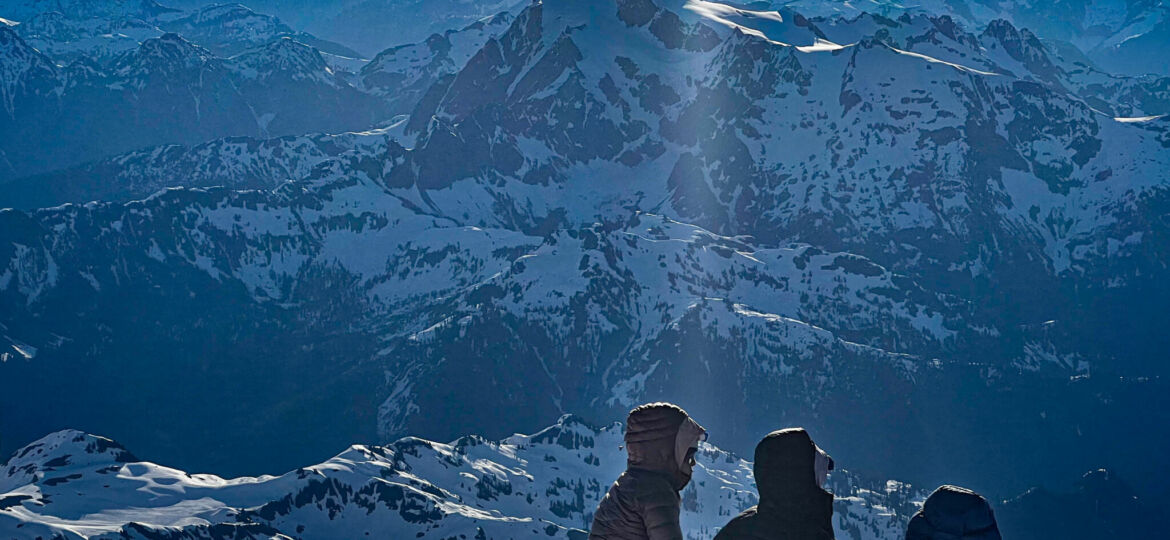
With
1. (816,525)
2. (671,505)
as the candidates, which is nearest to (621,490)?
(671,505)

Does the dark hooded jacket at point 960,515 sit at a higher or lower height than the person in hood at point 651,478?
lower

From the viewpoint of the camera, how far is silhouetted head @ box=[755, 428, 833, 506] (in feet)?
57.1

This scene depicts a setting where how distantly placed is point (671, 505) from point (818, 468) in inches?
119

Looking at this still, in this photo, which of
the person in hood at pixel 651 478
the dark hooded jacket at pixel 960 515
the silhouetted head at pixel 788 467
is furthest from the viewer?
the person in hood at pixel 651 478

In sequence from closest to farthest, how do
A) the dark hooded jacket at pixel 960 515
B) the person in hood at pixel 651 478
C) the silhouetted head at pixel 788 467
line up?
the dark hooded jacket at pixel 960 515, the silhouetted head at pixel 788 467, the person in hood at pixel 651 478

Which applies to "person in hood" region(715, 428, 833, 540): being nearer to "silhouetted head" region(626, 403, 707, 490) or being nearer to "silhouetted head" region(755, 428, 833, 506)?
"silhouetted head" region(755, 428, 833, 506)

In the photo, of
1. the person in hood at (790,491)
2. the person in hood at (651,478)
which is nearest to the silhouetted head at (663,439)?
the person in hood at (651,478)

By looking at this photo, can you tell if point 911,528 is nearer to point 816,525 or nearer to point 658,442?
point 816,525

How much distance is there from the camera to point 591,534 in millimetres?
20469

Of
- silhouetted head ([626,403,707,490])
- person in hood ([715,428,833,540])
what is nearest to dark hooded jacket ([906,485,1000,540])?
person in hood ([715,428,833,540])

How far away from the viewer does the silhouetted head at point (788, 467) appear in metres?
17.4

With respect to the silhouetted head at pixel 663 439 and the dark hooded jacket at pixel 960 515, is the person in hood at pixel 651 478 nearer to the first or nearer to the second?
the silhouetted head at pixel 663 439

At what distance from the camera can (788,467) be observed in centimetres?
1759

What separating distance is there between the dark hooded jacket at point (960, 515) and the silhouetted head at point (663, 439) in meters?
4.21
